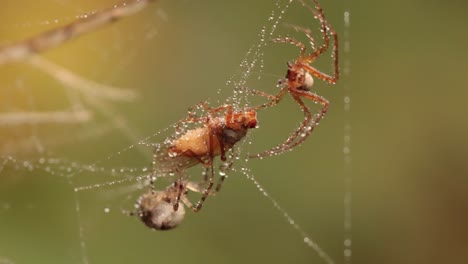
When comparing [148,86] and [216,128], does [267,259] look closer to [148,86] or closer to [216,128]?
[148,86]

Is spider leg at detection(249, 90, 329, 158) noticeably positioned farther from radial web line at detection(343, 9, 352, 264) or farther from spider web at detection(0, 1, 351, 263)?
radial web line at detection(343, 9, 352, 264)

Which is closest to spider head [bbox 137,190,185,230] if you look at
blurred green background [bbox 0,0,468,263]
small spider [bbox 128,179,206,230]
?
small spider [bbox 128,179,206,230]

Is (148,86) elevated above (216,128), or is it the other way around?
(216,128)

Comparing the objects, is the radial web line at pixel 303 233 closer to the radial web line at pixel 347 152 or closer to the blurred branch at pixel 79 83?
the radial web line at pixel 347 152

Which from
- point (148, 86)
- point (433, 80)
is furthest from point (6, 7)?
point (433, 80)

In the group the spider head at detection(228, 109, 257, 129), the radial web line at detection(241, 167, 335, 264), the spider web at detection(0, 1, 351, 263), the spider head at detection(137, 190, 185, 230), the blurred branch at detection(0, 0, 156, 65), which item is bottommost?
the radial web line at detection(241, 167, 335, 264)

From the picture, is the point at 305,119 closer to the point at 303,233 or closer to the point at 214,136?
the point at 214,136
